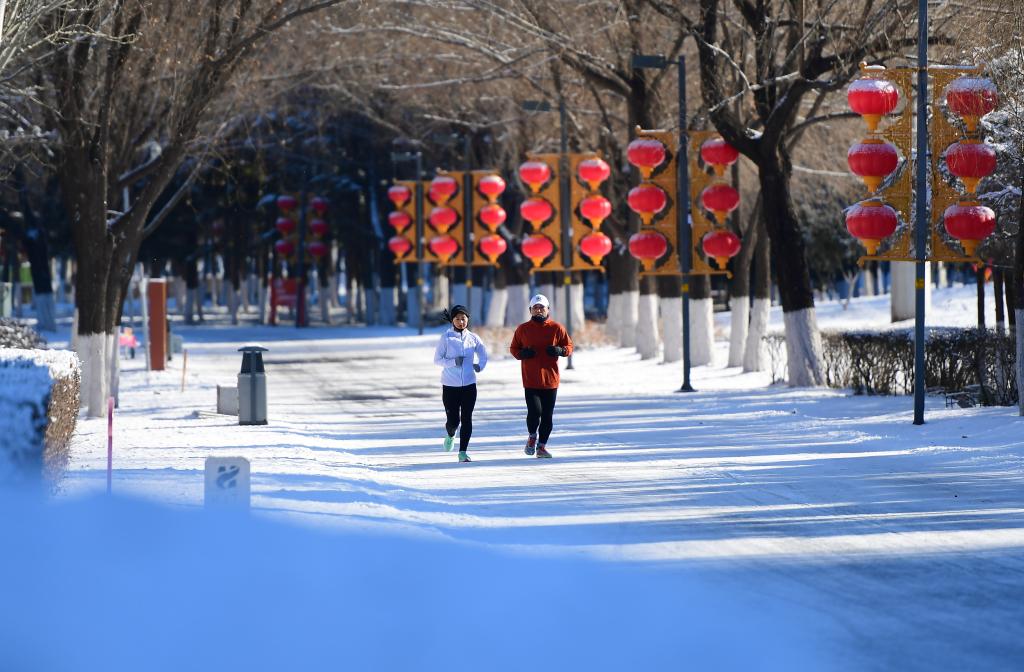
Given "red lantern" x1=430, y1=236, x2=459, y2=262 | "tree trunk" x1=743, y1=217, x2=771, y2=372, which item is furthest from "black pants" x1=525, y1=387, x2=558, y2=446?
"red lantern" x1=430, y1=236, x2=459, y2=262

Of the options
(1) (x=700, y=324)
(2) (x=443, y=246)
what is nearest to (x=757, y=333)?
(1) (x=700, y=324)

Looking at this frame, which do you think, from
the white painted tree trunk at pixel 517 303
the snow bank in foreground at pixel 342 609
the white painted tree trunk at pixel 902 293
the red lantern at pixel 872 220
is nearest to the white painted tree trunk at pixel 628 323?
the white painted tree trunk at pixel 902 293

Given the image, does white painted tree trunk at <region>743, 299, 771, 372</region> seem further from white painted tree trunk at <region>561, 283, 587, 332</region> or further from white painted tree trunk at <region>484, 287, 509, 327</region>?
white painted tree trunk at <region>484, 287, 509, 327</region>

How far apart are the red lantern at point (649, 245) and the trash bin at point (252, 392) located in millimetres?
→ 9599

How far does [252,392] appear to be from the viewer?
21.7m

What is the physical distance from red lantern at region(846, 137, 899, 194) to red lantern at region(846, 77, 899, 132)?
0.35 metres

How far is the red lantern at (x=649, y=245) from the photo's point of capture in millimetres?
29578

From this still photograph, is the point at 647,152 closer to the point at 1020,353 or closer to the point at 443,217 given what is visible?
the point at 1020,353

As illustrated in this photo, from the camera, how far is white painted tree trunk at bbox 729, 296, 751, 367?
34094mm

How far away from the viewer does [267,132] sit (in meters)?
65.1

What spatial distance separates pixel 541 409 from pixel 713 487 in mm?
3321

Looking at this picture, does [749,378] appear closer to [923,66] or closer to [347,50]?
[923,66]

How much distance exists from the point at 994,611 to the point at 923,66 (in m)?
12.2

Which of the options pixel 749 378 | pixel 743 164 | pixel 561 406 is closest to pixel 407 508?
pixel 561 406
